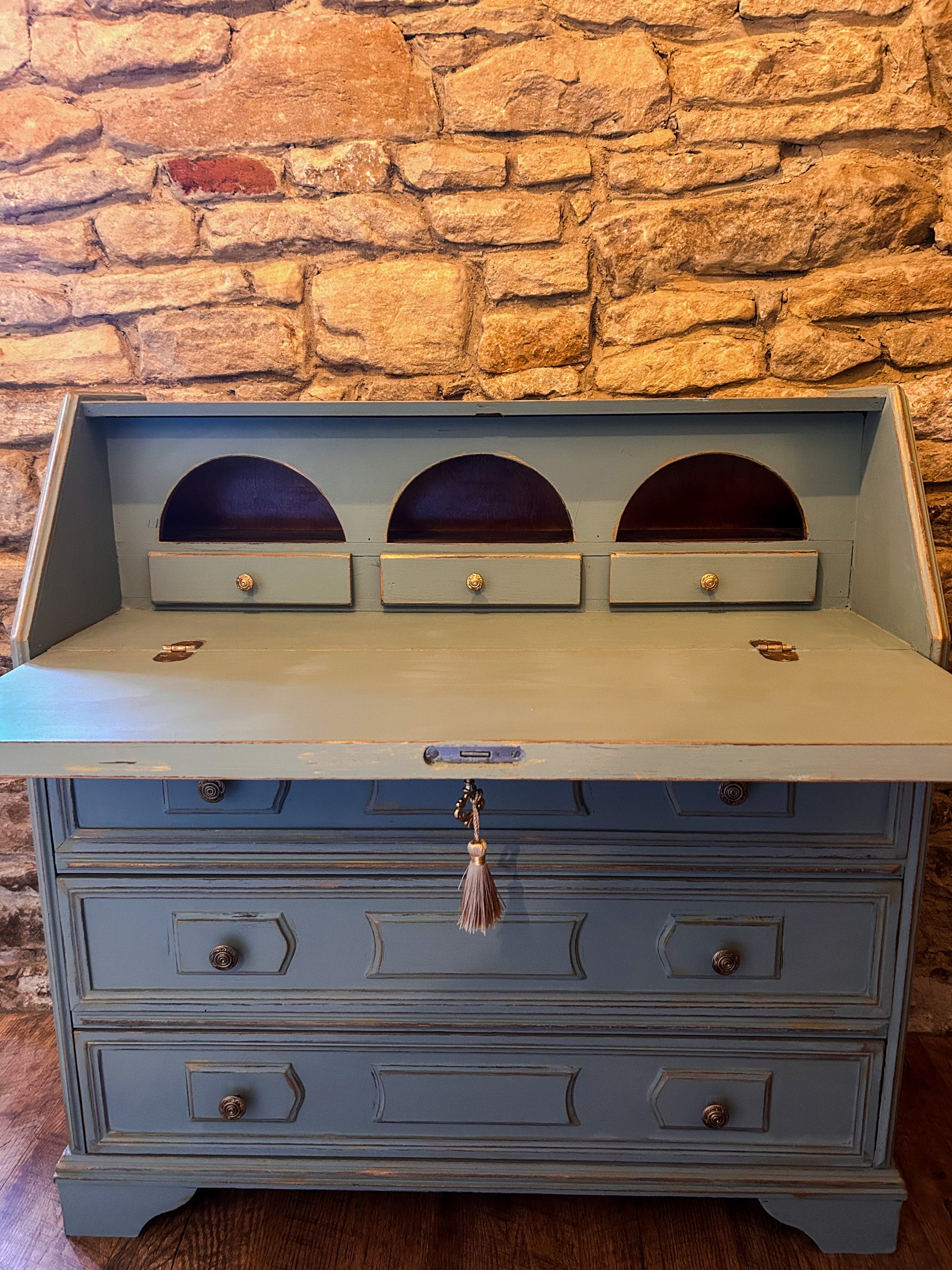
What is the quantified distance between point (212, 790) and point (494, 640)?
61 cm

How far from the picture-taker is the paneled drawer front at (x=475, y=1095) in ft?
5.20

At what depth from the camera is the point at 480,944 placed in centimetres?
154

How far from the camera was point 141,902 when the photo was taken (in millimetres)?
1528

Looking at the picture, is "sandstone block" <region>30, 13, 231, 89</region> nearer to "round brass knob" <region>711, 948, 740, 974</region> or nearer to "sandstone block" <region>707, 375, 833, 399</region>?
"sandstone block" <region>707, 375, 833, 399</region>

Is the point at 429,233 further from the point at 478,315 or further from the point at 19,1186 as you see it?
the point at 19,1186

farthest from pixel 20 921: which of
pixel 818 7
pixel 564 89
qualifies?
pixel 818 7

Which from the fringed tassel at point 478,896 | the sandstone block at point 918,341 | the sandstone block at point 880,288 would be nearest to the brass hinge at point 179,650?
the fringed tassel at point 478,896

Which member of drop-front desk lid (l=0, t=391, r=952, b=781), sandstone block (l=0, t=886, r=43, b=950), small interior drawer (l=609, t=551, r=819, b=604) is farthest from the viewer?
sandstone block (l=0, t=886, r=43, b=950)

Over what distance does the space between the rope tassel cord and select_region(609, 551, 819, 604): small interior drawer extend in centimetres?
69

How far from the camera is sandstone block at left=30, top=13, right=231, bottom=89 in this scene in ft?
6.59

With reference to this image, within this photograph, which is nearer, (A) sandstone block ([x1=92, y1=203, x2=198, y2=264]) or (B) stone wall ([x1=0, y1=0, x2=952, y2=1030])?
(B) stone wall ([x1=0, y1=0, x2=952, y2=1030])

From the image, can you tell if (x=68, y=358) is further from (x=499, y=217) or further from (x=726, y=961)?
(x=726, y=961)

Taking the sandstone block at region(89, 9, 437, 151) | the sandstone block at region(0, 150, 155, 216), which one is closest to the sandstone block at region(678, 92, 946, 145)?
the sandstone block at region(89, 9, 437, 151)

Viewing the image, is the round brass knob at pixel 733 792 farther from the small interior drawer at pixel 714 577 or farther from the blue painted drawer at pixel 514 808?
the small interior drawer at pixel 714 577
